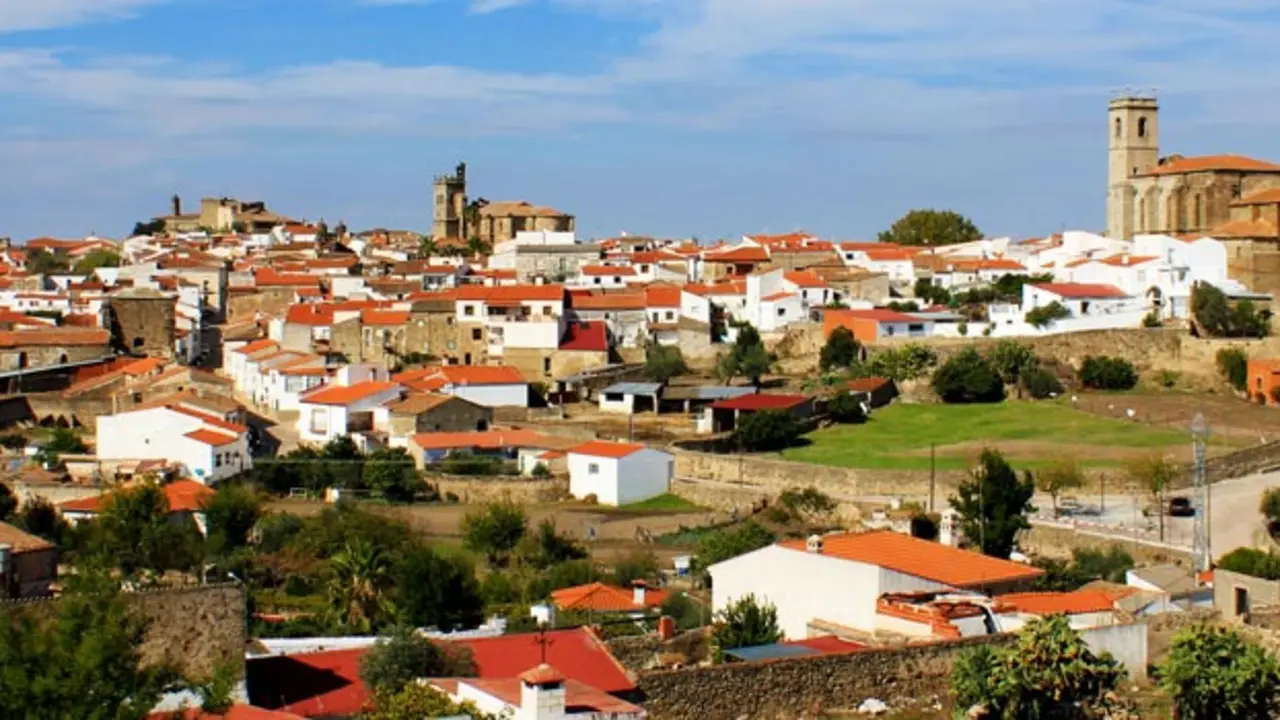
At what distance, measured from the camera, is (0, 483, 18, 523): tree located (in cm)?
3572

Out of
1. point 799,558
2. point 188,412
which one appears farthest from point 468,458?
point 799,558

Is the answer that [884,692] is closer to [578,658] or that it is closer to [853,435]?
[578,658]

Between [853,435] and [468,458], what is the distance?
8.23m

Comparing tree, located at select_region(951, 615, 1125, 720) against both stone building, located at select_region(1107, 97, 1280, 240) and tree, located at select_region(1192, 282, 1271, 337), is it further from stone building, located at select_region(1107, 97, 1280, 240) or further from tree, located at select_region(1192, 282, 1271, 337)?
stone building, located at select_region(1107, 97, 1280, 240)

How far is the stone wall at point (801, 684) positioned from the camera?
661 inches

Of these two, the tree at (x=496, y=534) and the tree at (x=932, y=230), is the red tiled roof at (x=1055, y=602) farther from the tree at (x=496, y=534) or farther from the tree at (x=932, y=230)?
the tree at (x=932, y=230)

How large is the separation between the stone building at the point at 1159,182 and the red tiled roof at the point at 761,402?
19272 mm

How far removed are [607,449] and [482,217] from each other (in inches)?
1862

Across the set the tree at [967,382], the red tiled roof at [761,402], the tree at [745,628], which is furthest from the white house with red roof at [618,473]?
the tree at [745,628]

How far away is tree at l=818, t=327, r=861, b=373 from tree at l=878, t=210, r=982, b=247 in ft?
89.3

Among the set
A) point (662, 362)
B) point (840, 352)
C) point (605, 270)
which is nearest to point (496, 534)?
point (662, 362)

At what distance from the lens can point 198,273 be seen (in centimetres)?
6456

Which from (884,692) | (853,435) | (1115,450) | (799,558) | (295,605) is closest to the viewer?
(884,692)

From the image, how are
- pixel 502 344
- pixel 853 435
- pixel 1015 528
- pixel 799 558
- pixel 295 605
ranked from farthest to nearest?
pixel 502 344 < pixel 853 435 < pixel 1015 528 < pixel 295 605 < pixel 799 558
